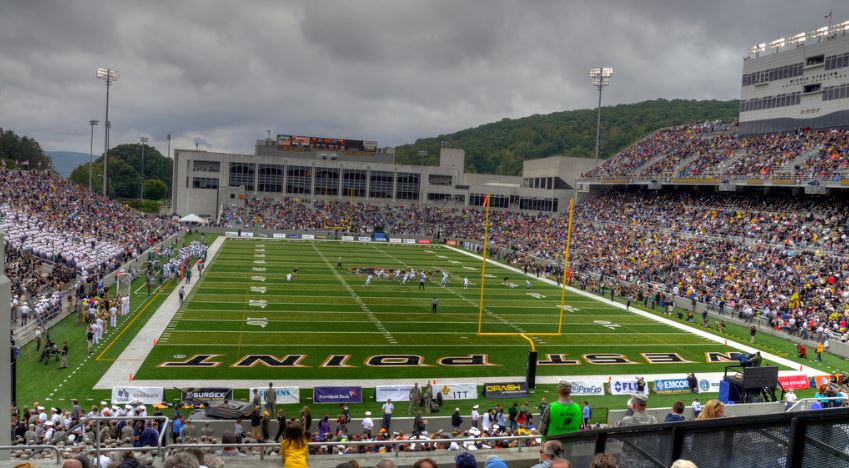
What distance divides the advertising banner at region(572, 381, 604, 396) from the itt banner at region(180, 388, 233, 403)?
10138mm

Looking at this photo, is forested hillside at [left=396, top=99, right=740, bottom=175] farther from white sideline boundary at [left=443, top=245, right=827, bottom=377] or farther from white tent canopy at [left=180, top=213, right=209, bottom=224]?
white sideline boundary at [left=443, top=245, right=827, bottom=377]

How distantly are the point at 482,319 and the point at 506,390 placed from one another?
9.72 meters

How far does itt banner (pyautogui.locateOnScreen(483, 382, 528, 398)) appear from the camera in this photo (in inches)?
728

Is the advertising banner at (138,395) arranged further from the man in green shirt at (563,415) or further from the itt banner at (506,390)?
the man in green shirt at (563,415)

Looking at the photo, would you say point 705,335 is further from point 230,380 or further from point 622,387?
point 230,380

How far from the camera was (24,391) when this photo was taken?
1680cm

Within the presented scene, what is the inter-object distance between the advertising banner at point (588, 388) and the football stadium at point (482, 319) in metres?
0.19

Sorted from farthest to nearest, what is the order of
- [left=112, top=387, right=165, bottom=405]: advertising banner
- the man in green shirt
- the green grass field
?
1. the green grass field
2. [left=112, top=387, right=165, bottom=405]: advertising banner
3. the man in green shirt

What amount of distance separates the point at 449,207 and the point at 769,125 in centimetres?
3742

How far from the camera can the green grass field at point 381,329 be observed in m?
20.7

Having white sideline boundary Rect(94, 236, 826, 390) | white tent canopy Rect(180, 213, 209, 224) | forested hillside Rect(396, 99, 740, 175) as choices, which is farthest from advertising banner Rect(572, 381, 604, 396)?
forested hillside Rect(396, 99, 740, 175)

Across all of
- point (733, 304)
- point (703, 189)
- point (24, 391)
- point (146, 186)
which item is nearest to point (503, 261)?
point (703, 189)

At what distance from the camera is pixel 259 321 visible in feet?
84.9

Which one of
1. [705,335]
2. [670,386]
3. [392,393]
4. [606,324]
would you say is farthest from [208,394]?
[705,335]
